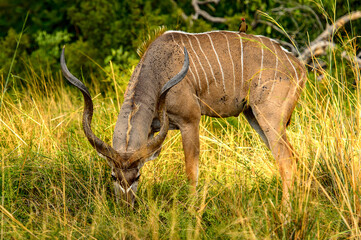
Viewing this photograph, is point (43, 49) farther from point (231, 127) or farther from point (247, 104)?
point (247, 104)

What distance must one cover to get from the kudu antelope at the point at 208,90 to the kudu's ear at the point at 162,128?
0.03ft

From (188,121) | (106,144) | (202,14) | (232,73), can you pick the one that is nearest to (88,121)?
(106,144)

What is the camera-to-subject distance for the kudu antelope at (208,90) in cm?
347

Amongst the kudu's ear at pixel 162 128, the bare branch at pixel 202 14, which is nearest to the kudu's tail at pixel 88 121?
the kudu's ear at pixel 162 128

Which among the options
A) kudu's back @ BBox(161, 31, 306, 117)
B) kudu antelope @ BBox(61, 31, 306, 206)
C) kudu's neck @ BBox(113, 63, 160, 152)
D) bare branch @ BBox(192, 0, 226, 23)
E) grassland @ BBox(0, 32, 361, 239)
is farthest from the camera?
bare branch @ BBox(192, 0, 226, 23)

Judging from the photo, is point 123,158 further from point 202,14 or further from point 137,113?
point 202,14

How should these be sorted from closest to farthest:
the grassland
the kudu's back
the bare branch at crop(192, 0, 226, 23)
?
the grassland
the kudu's back
the bare branch at crop(192, 0, 226, 23)

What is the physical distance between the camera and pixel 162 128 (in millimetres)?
3281

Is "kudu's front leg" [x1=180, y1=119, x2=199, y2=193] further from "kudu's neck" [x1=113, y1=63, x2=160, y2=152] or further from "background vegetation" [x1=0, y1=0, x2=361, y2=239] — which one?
"kudu's neck" [x1=113, y1=63, x2=160, y2=152]

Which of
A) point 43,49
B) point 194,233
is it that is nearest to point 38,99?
point 43,49

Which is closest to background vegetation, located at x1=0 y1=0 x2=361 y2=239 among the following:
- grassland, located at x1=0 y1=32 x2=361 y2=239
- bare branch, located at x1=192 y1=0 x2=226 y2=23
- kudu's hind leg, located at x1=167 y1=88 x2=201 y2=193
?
grassland, located at x1=0 y1=32 x2=361 y2=239

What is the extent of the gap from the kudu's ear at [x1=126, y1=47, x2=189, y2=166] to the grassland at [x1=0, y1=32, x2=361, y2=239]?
0.21 meters

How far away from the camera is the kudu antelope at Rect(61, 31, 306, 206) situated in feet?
11.4

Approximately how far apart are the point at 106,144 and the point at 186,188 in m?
0.68
